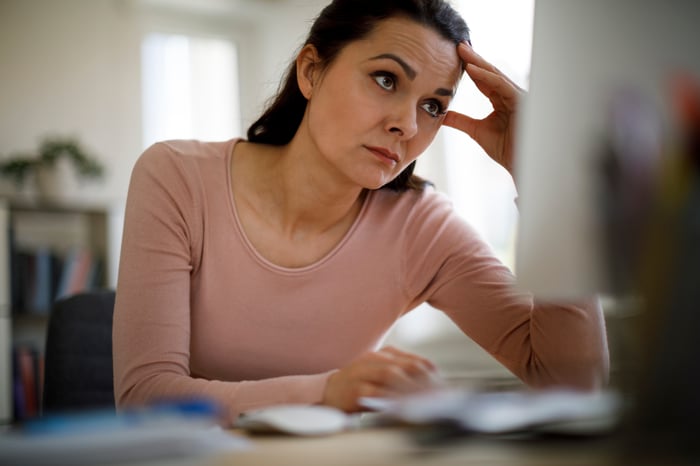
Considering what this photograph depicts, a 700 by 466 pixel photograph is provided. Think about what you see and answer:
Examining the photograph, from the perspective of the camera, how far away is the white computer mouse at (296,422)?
0.60m

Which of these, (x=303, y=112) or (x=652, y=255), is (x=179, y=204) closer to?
(x=303, y=112)

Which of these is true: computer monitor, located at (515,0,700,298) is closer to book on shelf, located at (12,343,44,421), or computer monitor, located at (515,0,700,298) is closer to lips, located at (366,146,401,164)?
lips, located at (366,146,401,164)

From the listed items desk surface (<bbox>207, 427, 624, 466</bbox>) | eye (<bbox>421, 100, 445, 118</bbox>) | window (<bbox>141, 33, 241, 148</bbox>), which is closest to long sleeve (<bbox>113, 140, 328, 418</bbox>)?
desk surface (<bbox>207, 427, 624, 466</bbox>)

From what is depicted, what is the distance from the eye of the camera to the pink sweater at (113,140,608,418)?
1.09m

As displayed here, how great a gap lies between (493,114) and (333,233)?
15.3 inches

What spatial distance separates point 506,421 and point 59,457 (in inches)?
11.9

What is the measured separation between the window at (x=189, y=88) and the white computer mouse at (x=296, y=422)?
377 cm

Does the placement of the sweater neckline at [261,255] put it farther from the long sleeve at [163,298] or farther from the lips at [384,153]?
the lips at [384,153]

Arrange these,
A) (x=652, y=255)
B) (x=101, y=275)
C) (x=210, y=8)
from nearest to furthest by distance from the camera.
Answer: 1. (x=652, y=255)
2. (x=101, y=275)
3. (x=210, y=8)

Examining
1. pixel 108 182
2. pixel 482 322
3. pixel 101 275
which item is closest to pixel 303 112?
pixel 482 322

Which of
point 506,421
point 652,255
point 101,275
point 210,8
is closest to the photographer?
point 652,255

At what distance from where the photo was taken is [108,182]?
4.01 meters

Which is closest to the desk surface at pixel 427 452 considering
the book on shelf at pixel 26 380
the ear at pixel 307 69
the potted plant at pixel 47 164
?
the ear at pixel 307 69

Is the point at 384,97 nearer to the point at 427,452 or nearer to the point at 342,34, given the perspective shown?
the point at 342,34
